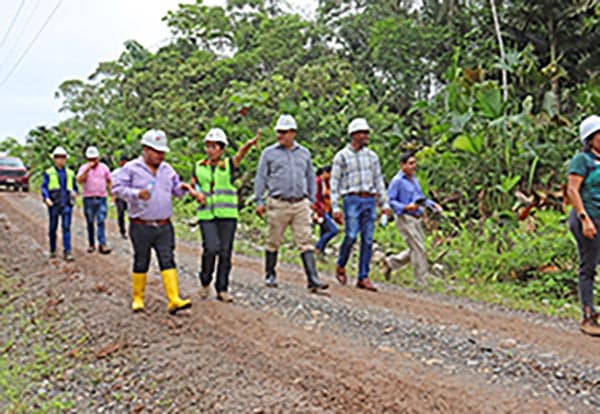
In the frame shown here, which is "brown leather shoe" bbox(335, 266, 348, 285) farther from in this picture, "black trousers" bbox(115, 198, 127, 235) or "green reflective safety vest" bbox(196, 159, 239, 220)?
"black trousers" bbox(115, 198, 127, 235)

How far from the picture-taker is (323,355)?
16.5ft

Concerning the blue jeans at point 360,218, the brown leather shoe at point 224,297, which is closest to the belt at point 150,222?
the brown leather shoe at point 224,297

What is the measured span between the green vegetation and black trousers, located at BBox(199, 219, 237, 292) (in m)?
3.73

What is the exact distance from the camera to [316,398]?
4.20 meters

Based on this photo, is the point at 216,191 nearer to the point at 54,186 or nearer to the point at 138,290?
the point at 138,290

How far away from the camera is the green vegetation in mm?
10680

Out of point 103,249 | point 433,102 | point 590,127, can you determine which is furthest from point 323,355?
point 433,102

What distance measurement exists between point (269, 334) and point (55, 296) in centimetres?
407

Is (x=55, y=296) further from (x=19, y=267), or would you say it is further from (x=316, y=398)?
(x=316, y=398)

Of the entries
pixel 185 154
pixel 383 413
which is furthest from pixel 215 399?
pixel 185 154

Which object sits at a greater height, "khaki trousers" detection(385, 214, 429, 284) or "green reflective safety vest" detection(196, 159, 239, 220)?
"green reflective safety vest" detection(196, 159, 239, 220)

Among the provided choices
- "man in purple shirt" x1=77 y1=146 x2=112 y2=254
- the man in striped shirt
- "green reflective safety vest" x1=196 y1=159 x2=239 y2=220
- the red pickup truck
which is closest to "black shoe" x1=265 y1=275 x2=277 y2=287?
the man in striped shirt

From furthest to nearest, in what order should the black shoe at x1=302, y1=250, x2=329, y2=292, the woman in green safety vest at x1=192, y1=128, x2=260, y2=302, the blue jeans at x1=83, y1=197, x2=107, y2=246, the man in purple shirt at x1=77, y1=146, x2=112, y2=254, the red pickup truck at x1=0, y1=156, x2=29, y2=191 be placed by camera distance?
1. the red pickup truck at x1=0, y1=156, x2=29, y2=191
2. the blue jeans at x1=83, y1=197, x2=107, y2=246
3. the man in purple shirt at x1=77, y1=146, x2=112, y2=254
4. the black shoe at x1=302, y1=250, x2=329, y2=292
5. the woman in green safety vest at x1=192, y1=128, x2=260, y2=302

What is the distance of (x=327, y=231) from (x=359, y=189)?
335 centimetres
